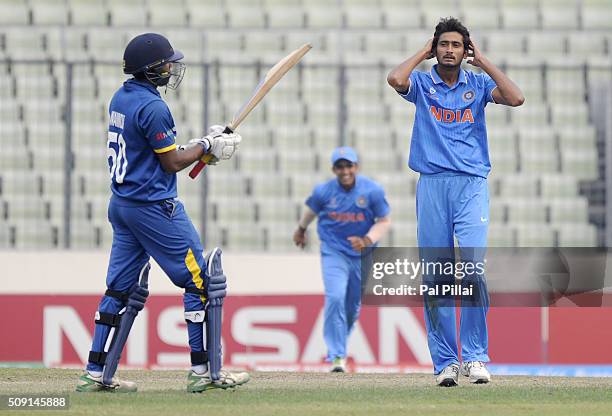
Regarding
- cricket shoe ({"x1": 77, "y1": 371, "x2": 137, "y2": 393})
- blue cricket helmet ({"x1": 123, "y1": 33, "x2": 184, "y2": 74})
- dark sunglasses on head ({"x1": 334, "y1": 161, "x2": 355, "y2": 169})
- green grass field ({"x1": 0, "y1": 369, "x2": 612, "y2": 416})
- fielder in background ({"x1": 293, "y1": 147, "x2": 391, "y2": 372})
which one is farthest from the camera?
dark sunglasses on head ({"x1": 334, "y1": 161, "x2": 355, "y2": 169})

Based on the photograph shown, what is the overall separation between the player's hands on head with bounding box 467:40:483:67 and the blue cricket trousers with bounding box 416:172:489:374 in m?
0.70

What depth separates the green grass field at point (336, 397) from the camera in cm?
707

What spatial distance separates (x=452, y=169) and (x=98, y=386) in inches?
98.3

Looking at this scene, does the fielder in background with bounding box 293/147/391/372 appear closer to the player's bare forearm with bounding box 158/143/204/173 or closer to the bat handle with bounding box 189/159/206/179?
the bat handle with bounding box 189/159/206/179

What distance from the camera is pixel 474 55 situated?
8.27m

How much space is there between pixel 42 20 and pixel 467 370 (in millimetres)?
11054

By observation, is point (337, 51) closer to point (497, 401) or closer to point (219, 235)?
point (219, 235)

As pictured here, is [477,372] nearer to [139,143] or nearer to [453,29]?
[453,29]

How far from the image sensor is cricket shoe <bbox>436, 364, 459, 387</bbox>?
8.27 meters

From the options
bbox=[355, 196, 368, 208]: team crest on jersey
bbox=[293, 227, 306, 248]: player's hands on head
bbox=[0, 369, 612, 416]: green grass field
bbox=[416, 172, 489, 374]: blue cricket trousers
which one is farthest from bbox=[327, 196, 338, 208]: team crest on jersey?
bbox=[416, 172, 489, 374]: blue cricket trousers

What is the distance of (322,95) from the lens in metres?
15.6

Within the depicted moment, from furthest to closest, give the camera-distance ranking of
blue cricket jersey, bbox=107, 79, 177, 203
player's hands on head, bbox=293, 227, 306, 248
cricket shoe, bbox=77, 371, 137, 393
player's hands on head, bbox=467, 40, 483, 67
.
Answer: 1. player's hands on head, bbox=293, 227, 306, 248
2. player's hands on head, bbox=467, 40, 483, 67
3. cricket shoe, bbox=77, 371, 137, 393
4. blue cricket jersey, bbox=107, 79, 177, 203

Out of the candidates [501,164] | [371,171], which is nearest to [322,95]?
[371,171]

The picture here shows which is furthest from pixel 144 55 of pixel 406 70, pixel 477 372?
pixel 477 372
